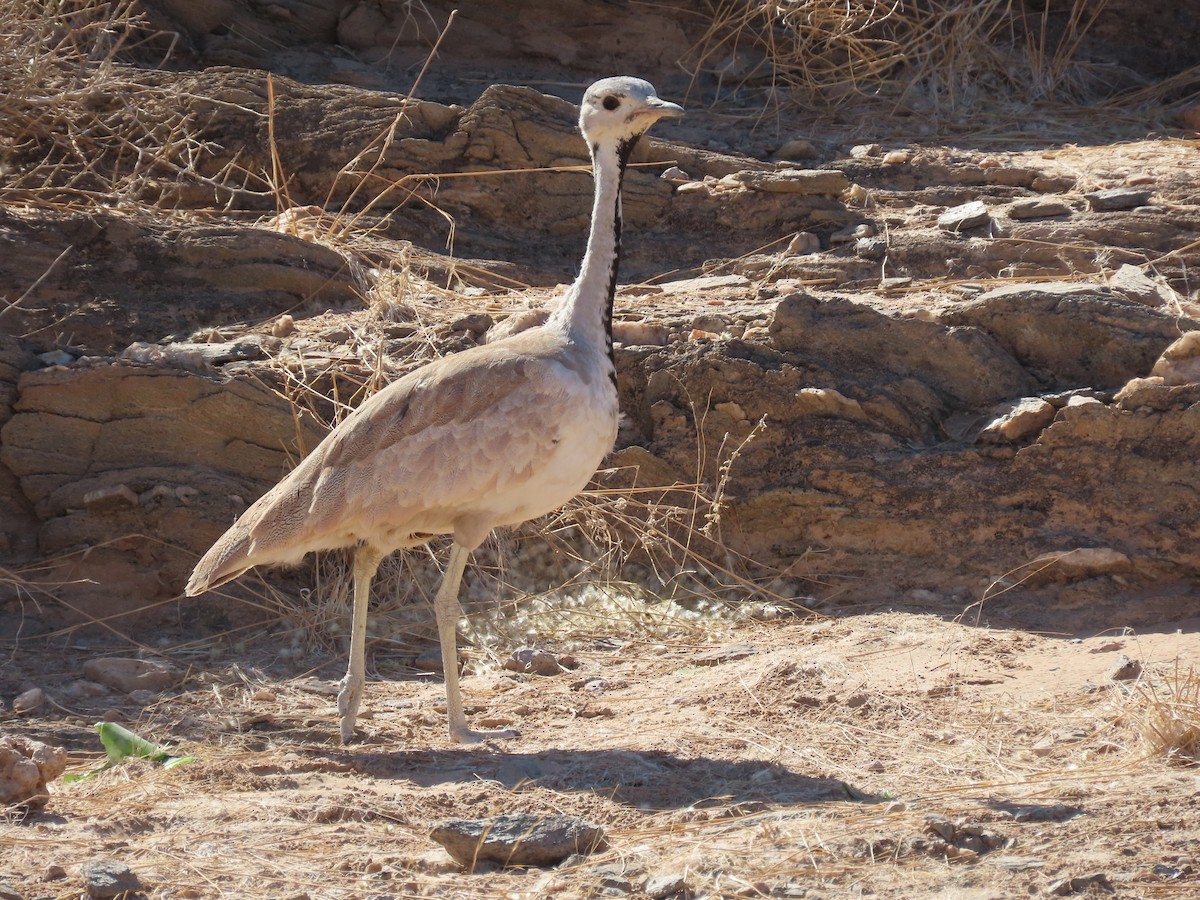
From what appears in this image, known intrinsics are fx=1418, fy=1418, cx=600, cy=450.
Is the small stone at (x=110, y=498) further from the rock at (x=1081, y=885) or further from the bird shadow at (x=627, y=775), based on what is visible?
the rock at (x=1081, y=885)

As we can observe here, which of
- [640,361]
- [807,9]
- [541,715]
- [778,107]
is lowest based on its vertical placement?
[541,715]

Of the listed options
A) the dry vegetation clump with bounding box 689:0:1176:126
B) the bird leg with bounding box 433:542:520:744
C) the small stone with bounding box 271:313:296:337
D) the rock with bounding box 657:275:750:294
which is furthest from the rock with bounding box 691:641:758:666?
the dry vegetation clump with bounding box 689:0:1176:126

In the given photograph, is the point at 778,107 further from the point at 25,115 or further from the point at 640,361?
the point at 25,115

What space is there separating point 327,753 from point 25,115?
193 inches

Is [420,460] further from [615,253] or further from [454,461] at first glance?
[615,253]

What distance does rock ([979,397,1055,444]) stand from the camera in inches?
252

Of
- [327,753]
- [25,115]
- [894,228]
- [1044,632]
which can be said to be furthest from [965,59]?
[327,753]

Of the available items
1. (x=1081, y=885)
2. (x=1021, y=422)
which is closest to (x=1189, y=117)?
(x=1021, y=422)

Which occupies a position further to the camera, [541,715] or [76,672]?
[76,672]

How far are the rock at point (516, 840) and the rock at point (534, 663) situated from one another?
6.66 ft

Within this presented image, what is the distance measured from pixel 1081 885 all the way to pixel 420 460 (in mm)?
2623

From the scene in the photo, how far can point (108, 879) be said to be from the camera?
352 centimetres

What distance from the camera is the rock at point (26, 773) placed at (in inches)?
163

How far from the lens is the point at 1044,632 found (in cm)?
585
